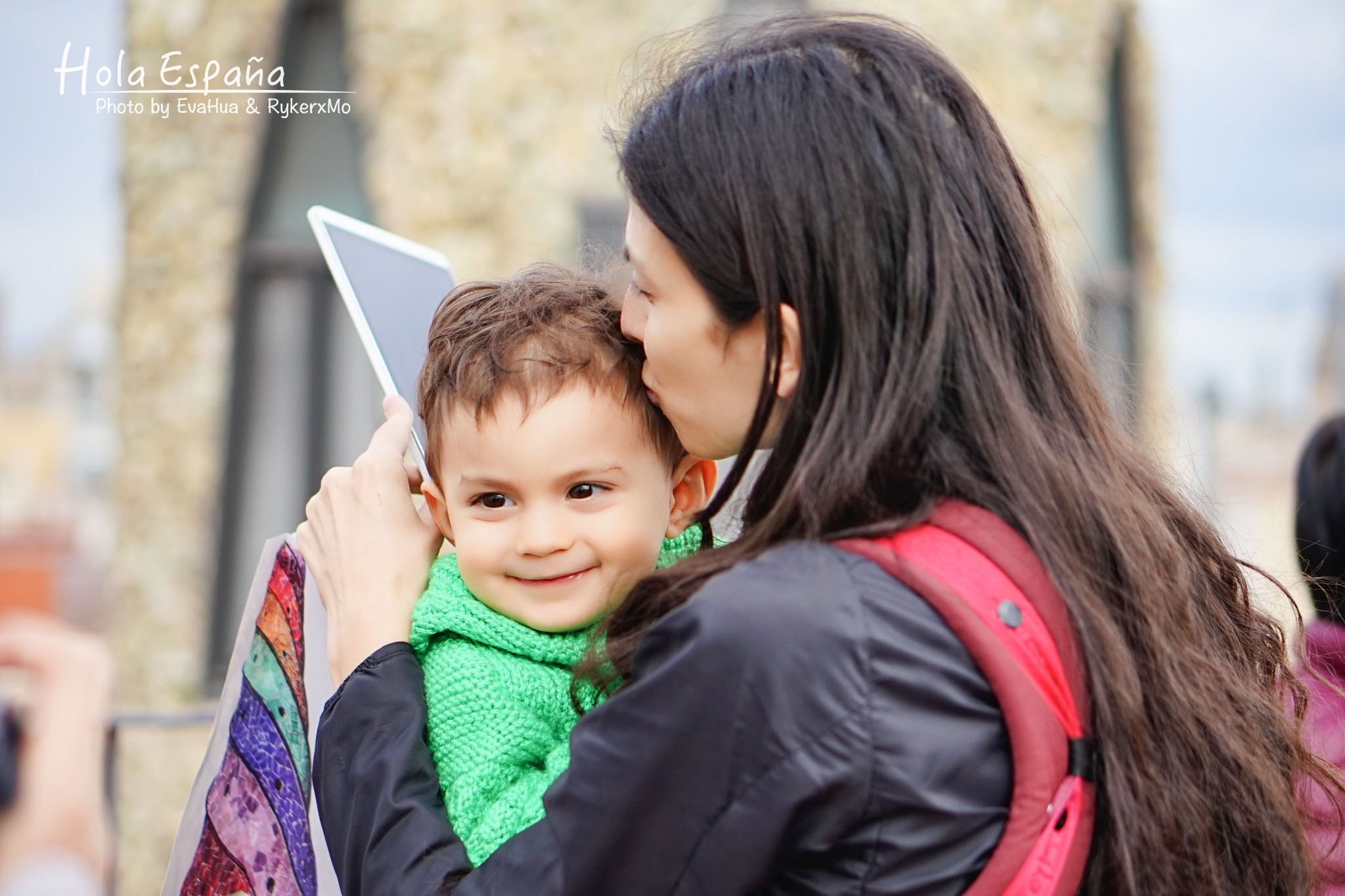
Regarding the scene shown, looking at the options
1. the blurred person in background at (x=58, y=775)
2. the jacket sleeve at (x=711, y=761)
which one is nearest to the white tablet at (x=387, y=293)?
the jacket sleeve at (x=711, y=761)

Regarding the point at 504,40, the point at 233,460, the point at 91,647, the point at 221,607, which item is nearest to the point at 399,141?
the point at 504,40

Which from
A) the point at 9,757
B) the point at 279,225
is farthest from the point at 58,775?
the point at 279,225

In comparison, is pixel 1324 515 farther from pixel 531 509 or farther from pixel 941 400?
pixel 531 509

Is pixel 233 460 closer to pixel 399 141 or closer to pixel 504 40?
pixel 399 141

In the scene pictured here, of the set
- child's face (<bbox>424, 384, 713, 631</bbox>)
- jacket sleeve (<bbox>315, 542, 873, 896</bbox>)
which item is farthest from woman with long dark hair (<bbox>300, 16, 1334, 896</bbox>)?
child's face (<bbox>424, 384, 713, 631</bbox>)

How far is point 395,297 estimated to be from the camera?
5.56ft

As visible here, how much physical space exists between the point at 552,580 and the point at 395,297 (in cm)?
49

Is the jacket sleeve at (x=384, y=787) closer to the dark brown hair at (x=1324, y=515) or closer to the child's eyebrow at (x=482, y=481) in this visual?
the child's eyebrow at (x=482, y=481)

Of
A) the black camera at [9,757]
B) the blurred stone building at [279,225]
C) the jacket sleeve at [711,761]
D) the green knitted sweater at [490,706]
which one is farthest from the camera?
the blurred stone building at [279,225]

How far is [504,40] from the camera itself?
4668 millimetres

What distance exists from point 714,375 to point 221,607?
3.89 meters

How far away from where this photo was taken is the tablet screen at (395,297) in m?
1.59

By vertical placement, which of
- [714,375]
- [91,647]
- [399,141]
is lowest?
[91,647]

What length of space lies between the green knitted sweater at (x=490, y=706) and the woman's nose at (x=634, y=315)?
1.21ft
